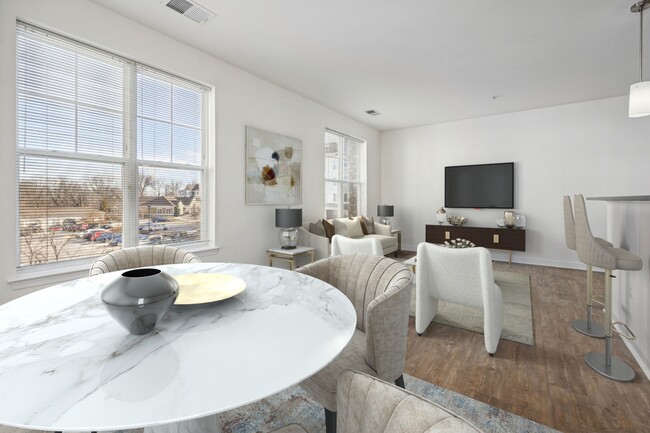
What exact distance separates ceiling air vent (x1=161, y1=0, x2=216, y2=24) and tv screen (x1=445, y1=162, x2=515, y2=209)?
514 cm

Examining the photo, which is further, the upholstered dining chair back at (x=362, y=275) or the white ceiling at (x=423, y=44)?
the white ceiling at (x=423, y=44)

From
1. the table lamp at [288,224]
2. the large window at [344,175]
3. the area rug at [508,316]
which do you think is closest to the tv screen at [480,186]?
the large window at [344,175]

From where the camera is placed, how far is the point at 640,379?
1945 mm

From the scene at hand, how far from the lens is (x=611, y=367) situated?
6.75 ft

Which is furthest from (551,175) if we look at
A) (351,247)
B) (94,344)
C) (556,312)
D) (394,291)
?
(94,344)

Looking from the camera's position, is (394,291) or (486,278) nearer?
(394,291)

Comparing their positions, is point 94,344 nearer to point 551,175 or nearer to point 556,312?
point 556,312

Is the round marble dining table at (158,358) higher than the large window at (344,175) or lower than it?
lower

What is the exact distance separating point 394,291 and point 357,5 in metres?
2.57

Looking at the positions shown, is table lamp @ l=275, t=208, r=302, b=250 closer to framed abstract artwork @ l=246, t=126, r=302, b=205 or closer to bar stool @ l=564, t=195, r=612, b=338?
framed abstract artwork @ l=246, t=126, r=302, b=205

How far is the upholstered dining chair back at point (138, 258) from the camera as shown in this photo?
179 centimetres

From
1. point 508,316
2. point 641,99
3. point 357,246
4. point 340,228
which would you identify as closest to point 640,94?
point 641,99

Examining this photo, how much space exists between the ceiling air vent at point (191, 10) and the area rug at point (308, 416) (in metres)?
3.15

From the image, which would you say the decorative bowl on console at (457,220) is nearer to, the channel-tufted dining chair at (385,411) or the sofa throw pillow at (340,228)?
the sofa throw pillow at (340,228)
